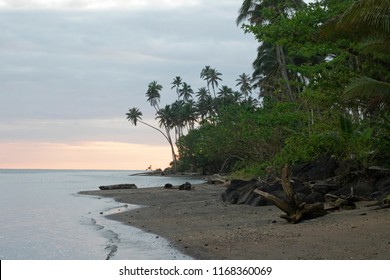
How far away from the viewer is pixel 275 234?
43.0ft

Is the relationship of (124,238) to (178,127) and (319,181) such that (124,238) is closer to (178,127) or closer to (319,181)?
(319,181)

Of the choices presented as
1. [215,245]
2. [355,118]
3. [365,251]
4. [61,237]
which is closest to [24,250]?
[61,237]

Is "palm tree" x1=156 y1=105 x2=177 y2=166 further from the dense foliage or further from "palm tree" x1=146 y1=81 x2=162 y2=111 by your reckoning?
the dense foliage

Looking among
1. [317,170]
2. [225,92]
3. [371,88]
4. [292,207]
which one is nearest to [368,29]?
[371,88]

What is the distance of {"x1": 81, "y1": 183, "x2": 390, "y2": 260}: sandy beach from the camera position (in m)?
10.6

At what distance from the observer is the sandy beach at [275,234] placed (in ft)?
34.7

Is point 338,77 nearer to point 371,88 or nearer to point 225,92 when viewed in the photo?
point 371,88

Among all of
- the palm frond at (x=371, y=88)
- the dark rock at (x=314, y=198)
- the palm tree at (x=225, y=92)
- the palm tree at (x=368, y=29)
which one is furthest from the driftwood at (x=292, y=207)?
the palm tree at (x=225, y=92)

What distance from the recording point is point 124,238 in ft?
51.1

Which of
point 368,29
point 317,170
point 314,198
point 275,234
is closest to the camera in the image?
point 368,29

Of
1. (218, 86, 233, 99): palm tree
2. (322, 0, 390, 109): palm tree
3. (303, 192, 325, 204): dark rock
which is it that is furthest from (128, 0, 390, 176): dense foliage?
(218, 86, 233, 99): palm tree

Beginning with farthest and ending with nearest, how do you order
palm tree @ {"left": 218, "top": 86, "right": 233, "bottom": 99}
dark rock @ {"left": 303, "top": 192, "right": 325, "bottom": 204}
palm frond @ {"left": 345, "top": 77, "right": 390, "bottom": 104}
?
palm tree @ {"left": 218, "top": 86, "right": 233, "bottom": 99}, dark rock @ {"left": 303, "top": 192, "right": 325, "bottom": 204}, palm frond @ {"left": 345, "top": 77, "right": 390, "bottom": 104}

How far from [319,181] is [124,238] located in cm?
865

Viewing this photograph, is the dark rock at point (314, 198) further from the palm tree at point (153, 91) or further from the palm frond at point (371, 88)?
the palm tree at point (153, 91)
